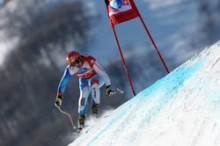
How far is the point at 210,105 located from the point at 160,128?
79 centimetres

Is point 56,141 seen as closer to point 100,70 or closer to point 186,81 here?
point 100,70

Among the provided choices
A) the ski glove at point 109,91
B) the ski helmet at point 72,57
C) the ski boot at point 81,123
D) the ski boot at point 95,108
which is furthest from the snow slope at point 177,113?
the ski helmet at point 72,57

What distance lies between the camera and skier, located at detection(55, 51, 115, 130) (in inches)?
392

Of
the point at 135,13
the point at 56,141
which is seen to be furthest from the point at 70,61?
the point at 56,141

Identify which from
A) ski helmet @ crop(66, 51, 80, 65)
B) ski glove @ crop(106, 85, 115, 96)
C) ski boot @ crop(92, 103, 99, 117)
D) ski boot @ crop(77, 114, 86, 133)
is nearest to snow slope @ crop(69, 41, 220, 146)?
ski glove @ crop(106, 85, 115, 96)

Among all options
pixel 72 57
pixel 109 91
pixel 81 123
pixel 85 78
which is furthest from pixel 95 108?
pixel 72 57

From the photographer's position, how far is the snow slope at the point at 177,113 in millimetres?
5051

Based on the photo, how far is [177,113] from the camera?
19.1 feet

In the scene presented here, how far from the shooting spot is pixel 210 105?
17.6 ft

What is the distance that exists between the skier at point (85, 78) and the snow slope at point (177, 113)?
182 cm

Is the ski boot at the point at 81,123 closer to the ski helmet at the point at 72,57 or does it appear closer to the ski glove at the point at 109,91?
the ski glove at the point at 109,91

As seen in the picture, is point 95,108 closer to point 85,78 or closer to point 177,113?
point 85,78

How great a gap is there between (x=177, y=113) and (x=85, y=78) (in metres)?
4.92

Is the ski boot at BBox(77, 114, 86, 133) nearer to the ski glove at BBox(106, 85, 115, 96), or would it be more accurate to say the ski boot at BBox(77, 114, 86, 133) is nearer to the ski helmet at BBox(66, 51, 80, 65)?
the ski glove at BBox(106, 85, 115, 96)
